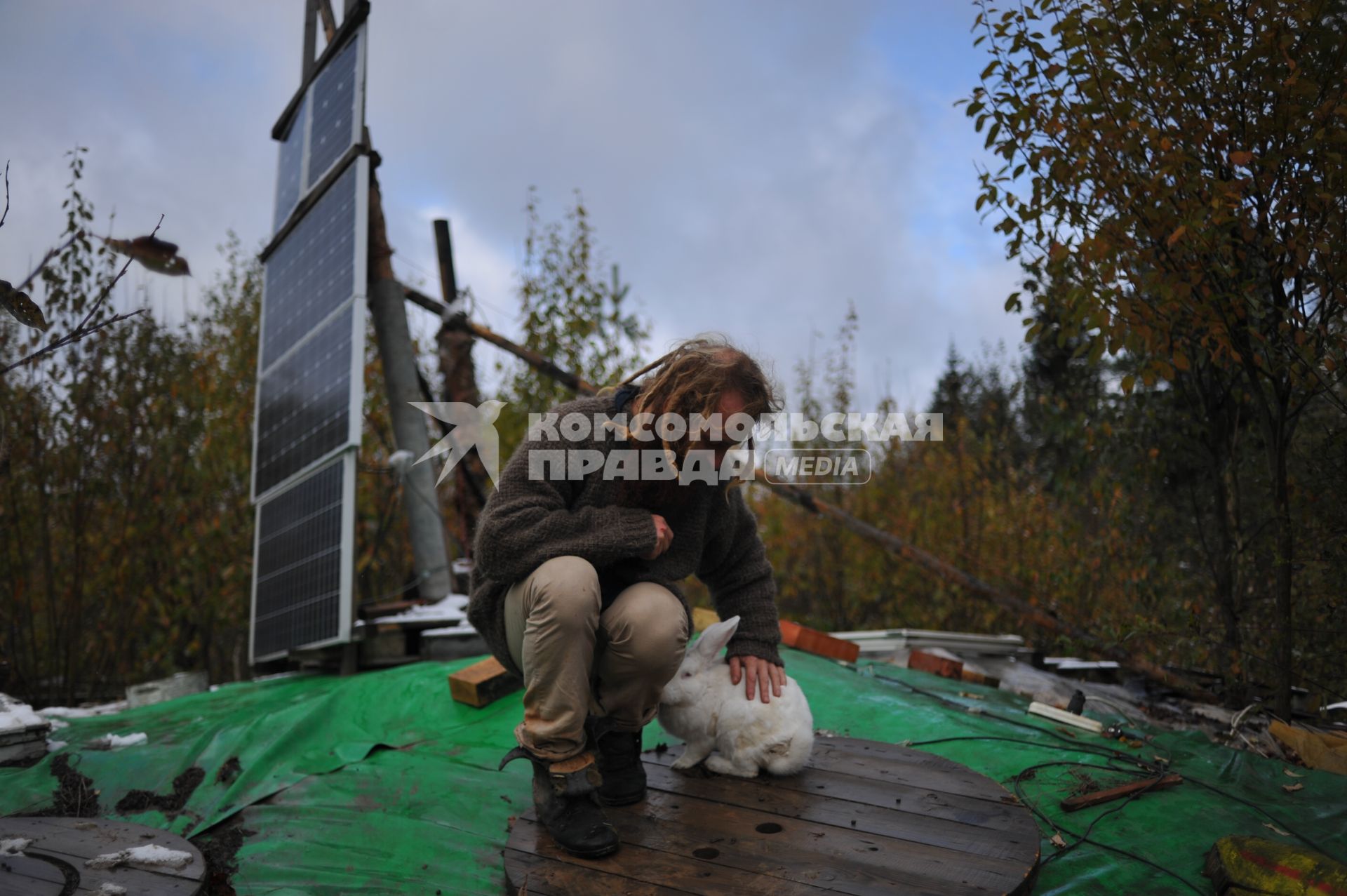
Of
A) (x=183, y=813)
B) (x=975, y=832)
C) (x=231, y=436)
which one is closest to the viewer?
(x=975, y=832)

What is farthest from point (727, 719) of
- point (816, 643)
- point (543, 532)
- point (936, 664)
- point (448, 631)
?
point (448, 631)

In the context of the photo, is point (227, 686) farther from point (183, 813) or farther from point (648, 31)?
point (648, 31)

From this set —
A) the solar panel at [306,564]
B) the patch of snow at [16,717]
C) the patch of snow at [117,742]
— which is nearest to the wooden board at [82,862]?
the patch of snow at [16,717]

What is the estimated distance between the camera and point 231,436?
7109mm

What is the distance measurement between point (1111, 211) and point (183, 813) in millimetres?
3644

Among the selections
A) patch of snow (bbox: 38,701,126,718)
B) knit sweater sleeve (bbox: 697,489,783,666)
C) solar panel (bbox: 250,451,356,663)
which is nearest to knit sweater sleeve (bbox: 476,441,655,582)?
knit sweater sleeve (bbox: 697,489,783,666)

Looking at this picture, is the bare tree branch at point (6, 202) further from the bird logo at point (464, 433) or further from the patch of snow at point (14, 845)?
the bird logo at point (464, 433)

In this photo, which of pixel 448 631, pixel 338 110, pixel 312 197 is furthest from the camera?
pixel 312 197

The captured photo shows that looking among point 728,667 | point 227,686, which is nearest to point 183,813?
point 728,667

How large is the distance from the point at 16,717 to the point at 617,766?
220 centimetres

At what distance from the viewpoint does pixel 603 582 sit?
222 centimetres

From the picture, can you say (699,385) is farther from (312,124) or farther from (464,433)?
(312,124)

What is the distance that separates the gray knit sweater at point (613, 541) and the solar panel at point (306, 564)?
7.22 ft

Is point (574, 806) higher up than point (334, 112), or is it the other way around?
point (334, 112)
